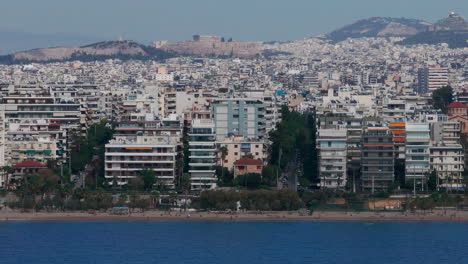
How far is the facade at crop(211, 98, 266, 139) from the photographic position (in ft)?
187

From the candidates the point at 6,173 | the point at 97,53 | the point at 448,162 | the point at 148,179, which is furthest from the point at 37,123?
the point at 97,53

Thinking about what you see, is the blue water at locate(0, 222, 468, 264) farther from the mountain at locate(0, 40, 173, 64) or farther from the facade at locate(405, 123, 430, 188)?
the mountain at locate(0, 40, 173, 64)

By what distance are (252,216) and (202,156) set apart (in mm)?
4448

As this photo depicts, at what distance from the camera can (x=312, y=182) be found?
5147cm

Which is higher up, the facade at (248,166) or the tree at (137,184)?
the facade at (248,166)

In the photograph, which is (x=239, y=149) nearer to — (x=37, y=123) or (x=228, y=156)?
(x=228, y=156)

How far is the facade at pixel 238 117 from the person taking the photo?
56969 millimetres

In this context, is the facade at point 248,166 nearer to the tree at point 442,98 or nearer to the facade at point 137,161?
the facade at point 137,161

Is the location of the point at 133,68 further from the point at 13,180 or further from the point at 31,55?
the point at 13,180

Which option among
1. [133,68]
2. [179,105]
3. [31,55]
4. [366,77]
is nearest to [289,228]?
[179,105]

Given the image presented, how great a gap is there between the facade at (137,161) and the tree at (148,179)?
451 millimetres

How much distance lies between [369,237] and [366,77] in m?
83.2

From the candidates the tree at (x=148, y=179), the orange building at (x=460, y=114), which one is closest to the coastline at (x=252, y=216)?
the tree at (x=148, y=179)

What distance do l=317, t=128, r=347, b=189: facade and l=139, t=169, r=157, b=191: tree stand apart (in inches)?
217
